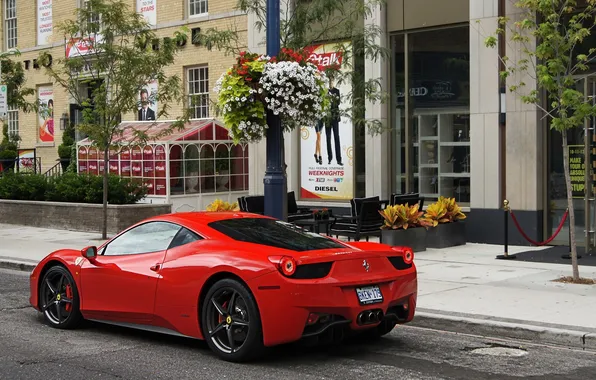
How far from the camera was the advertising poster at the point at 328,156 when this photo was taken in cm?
1969

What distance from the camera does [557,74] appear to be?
1165 centimetres

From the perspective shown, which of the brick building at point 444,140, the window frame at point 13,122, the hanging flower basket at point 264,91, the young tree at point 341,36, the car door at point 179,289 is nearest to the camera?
the car door at point 179,289

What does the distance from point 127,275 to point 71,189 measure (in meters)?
13.6

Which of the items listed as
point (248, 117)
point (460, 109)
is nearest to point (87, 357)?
point (248, 117)

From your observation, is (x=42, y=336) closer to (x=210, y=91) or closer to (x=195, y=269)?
(x=195, y=269)

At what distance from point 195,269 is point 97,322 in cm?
231

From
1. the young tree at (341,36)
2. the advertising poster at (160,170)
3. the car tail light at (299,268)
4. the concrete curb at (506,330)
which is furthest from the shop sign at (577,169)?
the advertising poster at (160,170)

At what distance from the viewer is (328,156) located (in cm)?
2023

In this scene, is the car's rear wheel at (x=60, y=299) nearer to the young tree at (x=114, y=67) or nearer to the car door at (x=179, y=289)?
the car door at (x=179, y=289)

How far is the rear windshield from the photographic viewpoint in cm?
806

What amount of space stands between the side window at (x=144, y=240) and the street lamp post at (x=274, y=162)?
3.50 metres

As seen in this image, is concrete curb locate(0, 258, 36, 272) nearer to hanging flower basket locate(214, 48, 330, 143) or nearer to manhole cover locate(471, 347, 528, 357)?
hanging flower basket locate(214, 48, 330, 143)

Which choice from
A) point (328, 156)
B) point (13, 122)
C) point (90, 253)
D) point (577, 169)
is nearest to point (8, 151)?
point (13, 122)

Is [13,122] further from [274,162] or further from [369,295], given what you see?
[369,295]
